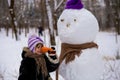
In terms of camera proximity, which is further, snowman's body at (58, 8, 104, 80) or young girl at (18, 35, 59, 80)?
snowman's body at (58, 8, 104, 80)

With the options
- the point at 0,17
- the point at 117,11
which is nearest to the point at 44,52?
the point at 117,11

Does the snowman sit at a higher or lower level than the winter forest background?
higher

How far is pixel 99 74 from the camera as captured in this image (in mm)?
6047

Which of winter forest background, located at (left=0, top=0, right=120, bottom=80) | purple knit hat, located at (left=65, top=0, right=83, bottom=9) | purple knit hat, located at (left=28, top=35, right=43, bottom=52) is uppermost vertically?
purple knit hat, located at (left=65, top=0, right=83, bottom=9)

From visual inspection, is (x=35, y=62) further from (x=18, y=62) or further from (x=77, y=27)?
(x=18, y=62)

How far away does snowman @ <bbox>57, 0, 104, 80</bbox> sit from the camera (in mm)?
5887

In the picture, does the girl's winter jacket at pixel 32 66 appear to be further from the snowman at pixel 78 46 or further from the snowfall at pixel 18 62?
the snowfall at pixel 18 62

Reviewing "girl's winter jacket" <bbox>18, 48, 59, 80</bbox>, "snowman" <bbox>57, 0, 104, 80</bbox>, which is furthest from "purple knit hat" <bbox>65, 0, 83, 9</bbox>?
"girl's winter jacket" <bbox>18, 48, 59, 80</bbox>

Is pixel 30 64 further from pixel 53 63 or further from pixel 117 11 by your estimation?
pixel 117 11

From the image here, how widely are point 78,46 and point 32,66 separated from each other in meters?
1.33

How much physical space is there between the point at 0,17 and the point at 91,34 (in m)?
35.3

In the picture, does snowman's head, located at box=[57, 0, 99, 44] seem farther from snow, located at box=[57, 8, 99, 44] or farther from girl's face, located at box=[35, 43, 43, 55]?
girl's face, located at box=[35, 43, 43, 55]

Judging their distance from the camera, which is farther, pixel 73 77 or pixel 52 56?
pixel 73 77

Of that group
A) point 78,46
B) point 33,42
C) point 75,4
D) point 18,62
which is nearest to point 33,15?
point 18,62
